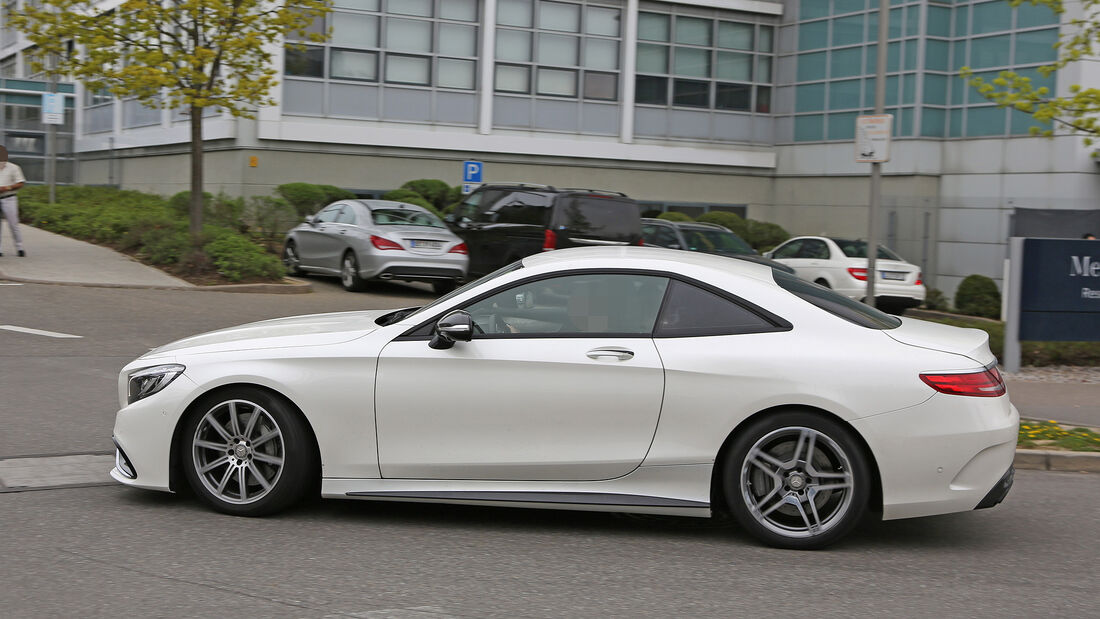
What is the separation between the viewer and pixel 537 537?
5.90 metres

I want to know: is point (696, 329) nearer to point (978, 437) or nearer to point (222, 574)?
point (978, 437)

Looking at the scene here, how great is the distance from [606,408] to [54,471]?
339 cm

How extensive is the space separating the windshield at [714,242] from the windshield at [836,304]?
538 inches

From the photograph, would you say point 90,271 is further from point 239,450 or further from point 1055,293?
point 1055,293

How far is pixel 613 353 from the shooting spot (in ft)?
19.1

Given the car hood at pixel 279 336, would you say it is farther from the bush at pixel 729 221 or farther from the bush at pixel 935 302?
the bush at pixel 729 221

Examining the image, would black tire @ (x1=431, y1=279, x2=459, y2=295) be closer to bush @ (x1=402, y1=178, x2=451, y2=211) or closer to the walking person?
the walking person

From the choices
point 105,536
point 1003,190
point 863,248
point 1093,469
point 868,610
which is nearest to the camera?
point 868,610

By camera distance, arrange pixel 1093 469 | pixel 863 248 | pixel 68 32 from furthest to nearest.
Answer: pixel 863 248
pixel 68 32
pixel 1093 469

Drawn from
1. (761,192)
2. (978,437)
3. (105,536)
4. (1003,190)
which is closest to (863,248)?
(1003,190)

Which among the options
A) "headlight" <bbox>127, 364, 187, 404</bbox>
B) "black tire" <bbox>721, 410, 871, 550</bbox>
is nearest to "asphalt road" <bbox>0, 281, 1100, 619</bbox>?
"black tire" <bbox>721, 410, 871, 550</bbox>

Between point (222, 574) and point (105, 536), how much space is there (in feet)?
2.90

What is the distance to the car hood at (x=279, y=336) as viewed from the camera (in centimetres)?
608

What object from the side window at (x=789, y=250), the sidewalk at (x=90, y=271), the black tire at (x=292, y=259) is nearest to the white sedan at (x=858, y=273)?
the side window at (x=789, y=250)
